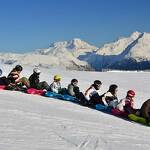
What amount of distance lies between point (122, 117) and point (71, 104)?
9.05 feet

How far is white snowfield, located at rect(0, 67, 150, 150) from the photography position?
10230 mm

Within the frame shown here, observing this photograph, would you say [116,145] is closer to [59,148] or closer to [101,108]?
[59,148]

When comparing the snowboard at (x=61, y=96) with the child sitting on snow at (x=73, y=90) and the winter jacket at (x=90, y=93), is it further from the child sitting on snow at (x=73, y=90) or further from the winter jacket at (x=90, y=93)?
the winter jacket at (x=90, y=93)

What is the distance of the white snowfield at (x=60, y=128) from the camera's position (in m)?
10.2

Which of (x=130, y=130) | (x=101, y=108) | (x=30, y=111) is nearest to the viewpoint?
(x=130, y=130)

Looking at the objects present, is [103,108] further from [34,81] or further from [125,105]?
[34,81]

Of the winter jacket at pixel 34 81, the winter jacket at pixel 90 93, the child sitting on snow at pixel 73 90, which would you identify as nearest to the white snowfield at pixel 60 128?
the winter jacket at pixel 90 93

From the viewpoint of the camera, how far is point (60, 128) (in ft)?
40.5

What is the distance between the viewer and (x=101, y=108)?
18531 millimetres

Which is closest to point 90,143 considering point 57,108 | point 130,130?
point 130,130

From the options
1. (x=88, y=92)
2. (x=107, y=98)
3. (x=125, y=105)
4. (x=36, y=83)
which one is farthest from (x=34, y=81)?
(x=125, y=105)

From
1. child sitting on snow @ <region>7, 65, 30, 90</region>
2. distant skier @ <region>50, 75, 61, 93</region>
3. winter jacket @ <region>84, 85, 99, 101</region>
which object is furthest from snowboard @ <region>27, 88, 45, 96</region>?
winter jacket @ <region>84, 85, 99, 101</region>

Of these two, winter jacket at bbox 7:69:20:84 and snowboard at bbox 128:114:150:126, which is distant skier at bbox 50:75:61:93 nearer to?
winter jacket at bbox 7:69:20:84

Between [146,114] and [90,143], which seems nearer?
[90,143]
